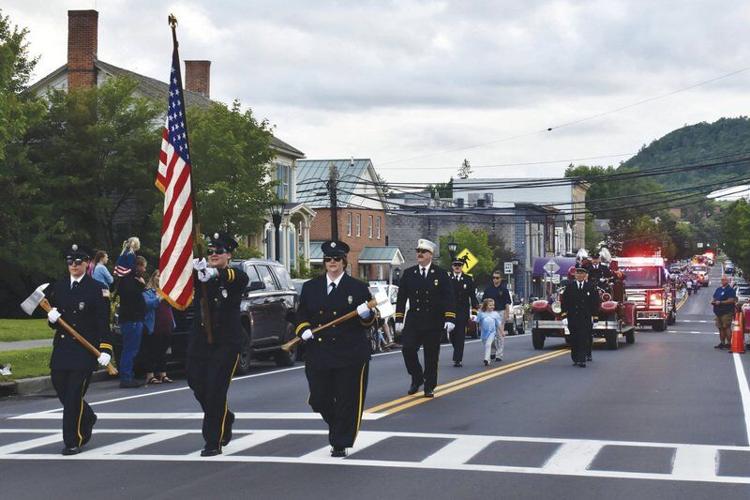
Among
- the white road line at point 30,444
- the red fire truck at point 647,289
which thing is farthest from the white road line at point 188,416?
the red fire truck at point 647,289

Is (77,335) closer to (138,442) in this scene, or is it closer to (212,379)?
(138,442)

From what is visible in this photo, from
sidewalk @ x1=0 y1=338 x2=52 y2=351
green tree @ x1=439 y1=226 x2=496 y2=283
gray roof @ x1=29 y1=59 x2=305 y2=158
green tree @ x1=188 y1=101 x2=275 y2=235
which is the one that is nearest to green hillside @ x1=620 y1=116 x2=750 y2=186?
green tree @ x1=439 y1=226 x2=496 y2=283

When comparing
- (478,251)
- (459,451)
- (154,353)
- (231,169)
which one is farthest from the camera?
(478,251)

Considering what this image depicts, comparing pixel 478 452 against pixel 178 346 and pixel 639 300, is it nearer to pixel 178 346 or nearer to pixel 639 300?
pixel 178 346

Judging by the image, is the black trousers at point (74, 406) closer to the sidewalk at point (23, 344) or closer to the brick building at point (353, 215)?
the sidewalk at point (23, 344)

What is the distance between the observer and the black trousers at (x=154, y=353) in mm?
19688

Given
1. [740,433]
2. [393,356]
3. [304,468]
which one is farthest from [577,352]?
[304,468]

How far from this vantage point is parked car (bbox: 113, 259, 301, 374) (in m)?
20.5

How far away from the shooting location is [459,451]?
11.0m

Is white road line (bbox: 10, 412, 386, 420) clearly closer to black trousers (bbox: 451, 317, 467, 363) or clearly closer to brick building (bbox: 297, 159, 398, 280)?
black trousers (bbox: 451, 317, 467, 363)

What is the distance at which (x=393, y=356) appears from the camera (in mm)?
27375

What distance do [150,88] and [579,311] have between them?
39047mm

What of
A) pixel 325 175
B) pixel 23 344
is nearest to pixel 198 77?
pixel 325 175

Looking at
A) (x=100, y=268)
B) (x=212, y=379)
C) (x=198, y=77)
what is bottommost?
(x=212, y=379)
